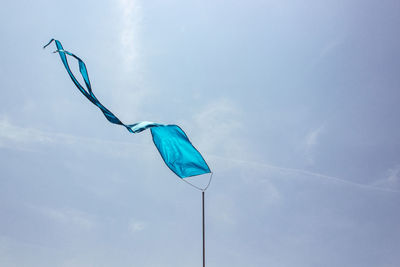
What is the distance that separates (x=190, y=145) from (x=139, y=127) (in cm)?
295

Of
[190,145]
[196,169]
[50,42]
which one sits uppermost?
[50,42]

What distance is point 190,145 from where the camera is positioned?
49.6 feet

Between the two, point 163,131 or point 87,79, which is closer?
point 87,79

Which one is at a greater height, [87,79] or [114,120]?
[87,79]

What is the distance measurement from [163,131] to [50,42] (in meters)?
6.61

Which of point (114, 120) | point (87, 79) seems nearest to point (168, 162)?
point (114, 120)

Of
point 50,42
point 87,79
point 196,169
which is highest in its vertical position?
point 50,42

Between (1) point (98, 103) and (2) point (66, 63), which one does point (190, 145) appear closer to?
(1) point (98, 103)

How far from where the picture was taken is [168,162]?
49.4 feet

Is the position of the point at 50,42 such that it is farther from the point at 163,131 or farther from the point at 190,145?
the point at 190,145

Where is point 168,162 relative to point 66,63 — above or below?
below

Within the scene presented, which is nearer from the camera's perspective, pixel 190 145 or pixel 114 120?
pixel 114 120

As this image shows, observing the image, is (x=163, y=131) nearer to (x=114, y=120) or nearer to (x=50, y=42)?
(x=114, y=120)

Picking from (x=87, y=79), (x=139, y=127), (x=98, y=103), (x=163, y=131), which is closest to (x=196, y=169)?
(x=163, y=131)
